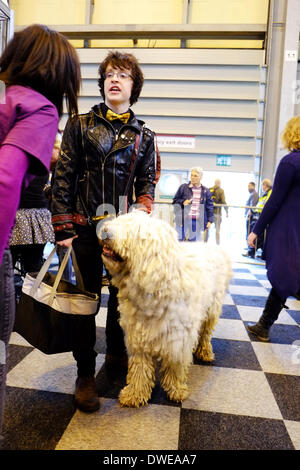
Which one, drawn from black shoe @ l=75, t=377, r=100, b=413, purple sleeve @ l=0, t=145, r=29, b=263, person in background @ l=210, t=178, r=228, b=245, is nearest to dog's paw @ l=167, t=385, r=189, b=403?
black shoe @ l=75, t=377, r=100, b=413

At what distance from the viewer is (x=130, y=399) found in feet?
4.97

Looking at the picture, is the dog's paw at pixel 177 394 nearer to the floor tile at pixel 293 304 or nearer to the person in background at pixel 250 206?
the floor tile at pixel 293 304

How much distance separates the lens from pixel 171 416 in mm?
1457

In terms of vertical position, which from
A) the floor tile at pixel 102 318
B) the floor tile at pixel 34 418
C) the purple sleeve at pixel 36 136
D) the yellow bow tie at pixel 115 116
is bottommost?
the floor tile at pixel 102 318

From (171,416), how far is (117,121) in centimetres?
140

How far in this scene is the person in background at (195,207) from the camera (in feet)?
16.4

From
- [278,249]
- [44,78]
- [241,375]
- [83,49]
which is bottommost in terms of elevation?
[241,375]

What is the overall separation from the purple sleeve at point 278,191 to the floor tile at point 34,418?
1653 mm

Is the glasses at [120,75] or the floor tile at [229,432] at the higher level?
the glasses at [120,75]

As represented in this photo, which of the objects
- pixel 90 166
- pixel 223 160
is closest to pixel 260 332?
pixel 90 166

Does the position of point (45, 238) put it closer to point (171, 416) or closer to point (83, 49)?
point (171, 416)

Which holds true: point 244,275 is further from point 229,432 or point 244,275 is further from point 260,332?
point 229,432

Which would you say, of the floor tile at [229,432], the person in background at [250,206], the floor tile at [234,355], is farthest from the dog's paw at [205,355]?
the person in background at [250,206]

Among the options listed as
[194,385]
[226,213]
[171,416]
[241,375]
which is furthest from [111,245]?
[226,213]
